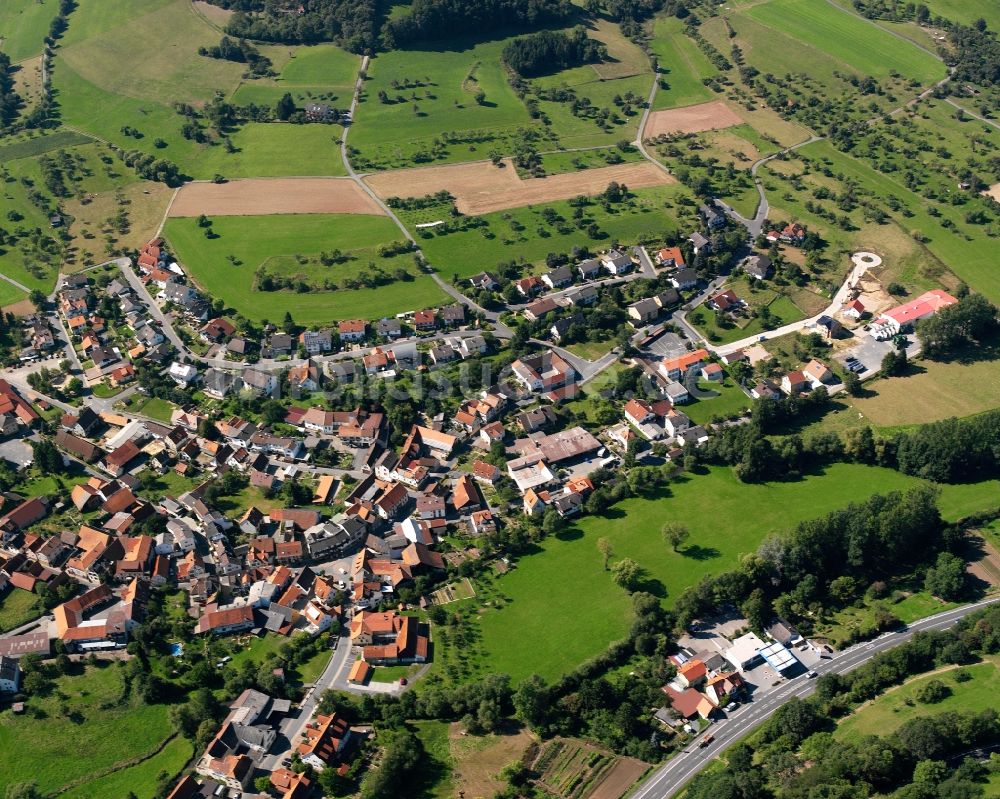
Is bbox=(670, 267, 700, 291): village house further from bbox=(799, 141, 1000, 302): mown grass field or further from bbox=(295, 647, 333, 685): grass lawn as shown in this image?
bbox=(295, 647, 333, 685): grass lawn

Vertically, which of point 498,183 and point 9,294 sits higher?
point 498,183

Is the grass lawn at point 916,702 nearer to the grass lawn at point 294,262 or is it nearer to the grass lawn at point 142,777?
the grass lawn at point 142,777

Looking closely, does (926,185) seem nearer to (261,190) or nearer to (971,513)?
(971,513)

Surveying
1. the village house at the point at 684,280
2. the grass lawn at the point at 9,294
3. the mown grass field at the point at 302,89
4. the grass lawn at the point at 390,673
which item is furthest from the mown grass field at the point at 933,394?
the grass lawn at the point at 9,294

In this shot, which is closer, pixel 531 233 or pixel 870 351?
pixel 870 351

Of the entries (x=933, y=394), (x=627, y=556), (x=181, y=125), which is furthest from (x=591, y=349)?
(x=181, y=125)

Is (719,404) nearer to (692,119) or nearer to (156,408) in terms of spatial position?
(156,408)

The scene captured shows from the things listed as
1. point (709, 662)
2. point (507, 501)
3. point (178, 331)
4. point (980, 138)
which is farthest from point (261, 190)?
point (980, 138)
